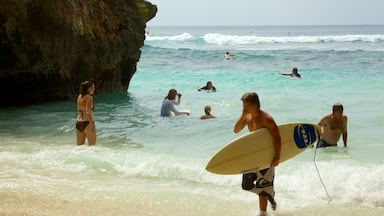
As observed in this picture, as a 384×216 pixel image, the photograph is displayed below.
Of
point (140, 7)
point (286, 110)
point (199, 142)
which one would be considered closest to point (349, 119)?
point (286, 110)

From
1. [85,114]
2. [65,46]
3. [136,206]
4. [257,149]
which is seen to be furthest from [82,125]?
[65,46]

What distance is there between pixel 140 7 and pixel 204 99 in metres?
5.25

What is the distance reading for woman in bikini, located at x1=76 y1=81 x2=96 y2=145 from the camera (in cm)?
937

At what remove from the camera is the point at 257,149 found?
5801mm

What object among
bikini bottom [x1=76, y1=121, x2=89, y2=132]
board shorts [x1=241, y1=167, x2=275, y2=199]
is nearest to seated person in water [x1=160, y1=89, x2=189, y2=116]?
bikini bottom [x1=76, y1=121, x2=89, y2=132]

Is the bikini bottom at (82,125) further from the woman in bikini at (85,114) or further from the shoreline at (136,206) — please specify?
the shoreline at (136,206)

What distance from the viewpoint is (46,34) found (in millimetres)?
15703

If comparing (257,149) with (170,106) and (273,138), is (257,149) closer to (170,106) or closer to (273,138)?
(273,138)

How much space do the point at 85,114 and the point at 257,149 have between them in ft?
15.5

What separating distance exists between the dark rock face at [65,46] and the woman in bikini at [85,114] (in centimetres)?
633

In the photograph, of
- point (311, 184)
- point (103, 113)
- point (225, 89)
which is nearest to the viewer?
point (311, 184)

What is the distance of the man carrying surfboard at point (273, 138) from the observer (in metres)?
5.60

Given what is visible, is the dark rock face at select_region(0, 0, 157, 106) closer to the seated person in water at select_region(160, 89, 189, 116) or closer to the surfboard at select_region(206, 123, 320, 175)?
the seated person in water at select_region(160, 89, 189, 116)

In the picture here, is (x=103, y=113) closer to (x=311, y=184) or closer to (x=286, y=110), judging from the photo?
(x=286, y=110)
